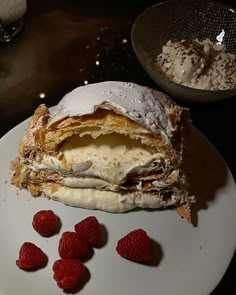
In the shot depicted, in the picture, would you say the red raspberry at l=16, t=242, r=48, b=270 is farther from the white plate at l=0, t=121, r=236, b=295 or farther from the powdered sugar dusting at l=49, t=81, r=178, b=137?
the powdered sugar dusting at l=49, t=81, r=178, b=137

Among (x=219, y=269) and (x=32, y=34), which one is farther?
Result: (x=32, y=34)

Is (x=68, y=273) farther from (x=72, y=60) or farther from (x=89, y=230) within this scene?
Answer: (x=72, y=60)

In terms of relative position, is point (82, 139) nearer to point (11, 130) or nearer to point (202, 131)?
point (11, 130)

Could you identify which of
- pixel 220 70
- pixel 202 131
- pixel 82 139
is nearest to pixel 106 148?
pixel 82 139

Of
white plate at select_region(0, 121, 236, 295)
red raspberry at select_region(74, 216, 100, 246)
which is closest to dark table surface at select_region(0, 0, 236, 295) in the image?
white plate at select_region(0, 121, 236, 295)

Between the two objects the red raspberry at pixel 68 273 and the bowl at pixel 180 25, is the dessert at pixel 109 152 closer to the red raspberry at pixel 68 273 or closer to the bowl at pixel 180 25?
the red raspberry at pixel 68 273
